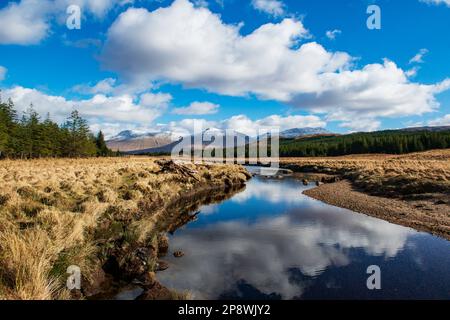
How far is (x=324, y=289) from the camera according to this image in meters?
9.73

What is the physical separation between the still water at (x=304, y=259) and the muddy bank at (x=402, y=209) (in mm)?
1078

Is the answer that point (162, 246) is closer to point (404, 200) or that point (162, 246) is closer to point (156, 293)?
point (156, 293)

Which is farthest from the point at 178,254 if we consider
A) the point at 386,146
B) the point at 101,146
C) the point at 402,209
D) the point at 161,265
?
the point at 386,146

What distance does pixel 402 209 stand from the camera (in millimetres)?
21656

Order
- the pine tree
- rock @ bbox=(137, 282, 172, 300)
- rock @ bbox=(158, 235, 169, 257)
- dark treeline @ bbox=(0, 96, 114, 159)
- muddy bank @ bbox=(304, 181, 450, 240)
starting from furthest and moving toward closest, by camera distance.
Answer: the pine tree, dark treeline @ bbox=(0, 96, 114, 159), muddy bank @ bbox=(304, 181, 450, 240), rock @ bbox=(158, 235, 169, 257), rock @ bbox=(137, 282, 172, 300)

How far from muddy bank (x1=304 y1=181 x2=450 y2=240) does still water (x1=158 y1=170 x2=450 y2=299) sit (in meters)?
1.08

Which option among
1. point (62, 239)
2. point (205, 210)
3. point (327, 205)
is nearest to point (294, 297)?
point (62, 239)

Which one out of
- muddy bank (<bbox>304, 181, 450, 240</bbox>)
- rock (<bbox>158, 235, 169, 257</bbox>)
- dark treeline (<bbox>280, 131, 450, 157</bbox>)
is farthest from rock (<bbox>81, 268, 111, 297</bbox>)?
dark treeline (<bbox>280, 131, 450, 157</bbox>)

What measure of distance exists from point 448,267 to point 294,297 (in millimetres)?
6289

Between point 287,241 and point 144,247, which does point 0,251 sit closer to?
point 144,247

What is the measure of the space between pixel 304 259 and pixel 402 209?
1283 centimetres

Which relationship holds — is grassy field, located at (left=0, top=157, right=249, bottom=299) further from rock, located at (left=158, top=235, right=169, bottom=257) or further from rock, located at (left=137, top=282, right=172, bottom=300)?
rock, located at (left=137, top=282, right=172, bottom=300)

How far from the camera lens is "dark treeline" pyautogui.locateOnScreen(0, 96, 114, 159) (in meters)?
64.1
